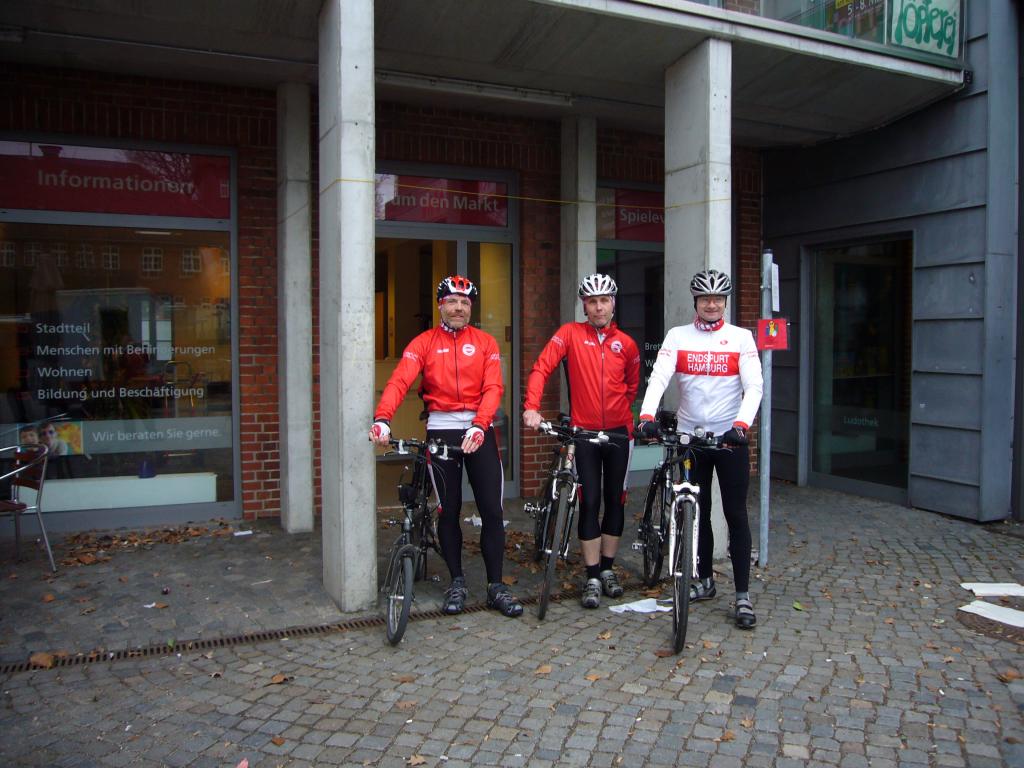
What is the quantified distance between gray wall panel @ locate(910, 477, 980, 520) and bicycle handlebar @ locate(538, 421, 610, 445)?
4.02 m

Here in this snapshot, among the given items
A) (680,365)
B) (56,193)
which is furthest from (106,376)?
(680,365)

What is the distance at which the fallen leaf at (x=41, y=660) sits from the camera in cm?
432

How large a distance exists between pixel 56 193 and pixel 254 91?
1797 millimetres

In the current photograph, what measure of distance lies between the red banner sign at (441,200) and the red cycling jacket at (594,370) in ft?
9.49

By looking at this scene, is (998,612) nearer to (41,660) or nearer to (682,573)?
(682,573)

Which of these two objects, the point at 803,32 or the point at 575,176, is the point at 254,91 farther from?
the point at 803,32

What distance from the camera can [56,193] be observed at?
22.1ft

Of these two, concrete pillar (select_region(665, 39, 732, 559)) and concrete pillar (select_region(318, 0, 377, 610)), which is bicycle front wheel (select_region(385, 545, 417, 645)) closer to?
concrete pillar (select_region(318, 0, 377, 610))

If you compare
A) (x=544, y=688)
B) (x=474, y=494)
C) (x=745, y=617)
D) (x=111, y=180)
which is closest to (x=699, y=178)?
(x=474, y=494)

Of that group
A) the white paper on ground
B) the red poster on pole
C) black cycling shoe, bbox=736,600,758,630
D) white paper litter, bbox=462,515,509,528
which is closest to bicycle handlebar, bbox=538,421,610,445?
black cycling shoe, bbox=736,600,758,630

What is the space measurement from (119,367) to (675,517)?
15.8 feet

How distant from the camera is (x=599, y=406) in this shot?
543cm

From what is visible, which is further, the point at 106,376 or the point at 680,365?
the point at 106,376

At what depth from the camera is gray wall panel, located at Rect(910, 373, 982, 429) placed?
7.26 metres
